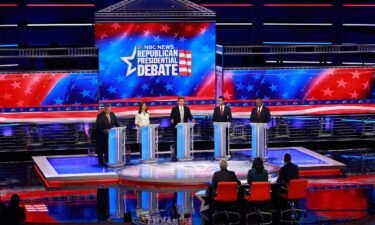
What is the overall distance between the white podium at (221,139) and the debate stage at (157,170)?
0.69ft

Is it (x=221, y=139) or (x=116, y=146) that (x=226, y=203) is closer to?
(x=116, y=146)

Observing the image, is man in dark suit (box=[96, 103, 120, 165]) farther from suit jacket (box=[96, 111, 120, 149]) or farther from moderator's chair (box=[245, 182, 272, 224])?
moderator's chair (box=[245, 182, 272, 224])

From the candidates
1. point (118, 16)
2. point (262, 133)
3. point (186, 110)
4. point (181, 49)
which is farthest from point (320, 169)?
point (118, 16)

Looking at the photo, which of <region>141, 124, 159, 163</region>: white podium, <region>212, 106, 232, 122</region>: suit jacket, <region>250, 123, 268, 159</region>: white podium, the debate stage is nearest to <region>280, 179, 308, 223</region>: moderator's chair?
the debate stage

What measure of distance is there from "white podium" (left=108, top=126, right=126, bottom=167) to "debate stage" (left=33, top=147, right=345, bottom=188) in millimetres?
167

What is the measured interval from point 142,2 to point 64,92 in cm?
257

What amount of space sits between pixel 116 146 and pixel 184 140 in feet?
4.75

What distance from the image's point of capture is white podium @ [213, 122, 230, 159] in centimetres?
1798

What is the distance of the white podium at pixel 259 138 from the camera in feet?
58.2

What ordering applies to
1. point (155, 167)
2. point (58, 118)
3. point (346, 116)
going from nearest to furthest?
1. point (155, 167)
2. point (58, 118)
3. point (346, 116)

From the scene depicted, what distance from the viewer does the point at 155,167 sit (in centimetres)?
1739

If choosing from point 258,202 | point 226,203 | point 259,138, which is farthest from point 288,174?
point 259,138

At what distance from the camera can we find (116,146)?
1727 centimetres

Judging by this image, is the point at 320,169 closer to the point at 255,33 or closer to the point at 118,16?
the point at 118,16
